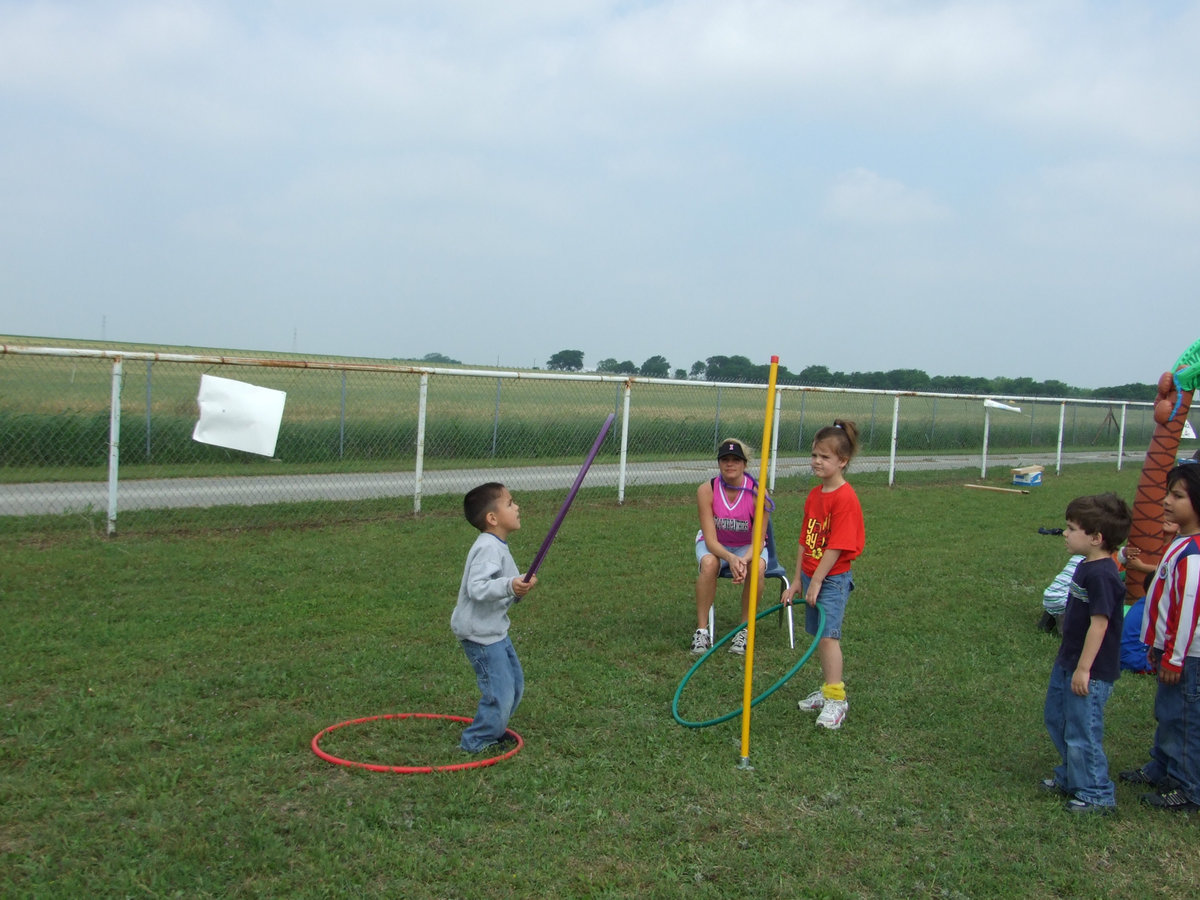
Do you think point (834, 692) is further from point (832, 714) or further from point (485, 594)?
point (485, 594)

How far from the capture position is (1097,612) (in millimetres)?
3742

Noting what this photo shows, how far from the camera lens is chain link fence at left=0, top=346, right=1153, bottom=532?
35.2ft

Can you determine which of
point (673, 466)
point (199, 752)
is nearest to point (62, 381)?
point (673, 466)

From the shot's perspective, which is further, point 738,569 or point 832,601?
point 738,569

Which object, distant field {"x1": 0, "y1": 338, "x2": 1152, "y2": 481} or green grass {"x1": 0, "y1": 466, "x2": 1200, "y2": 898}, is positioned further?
distant field {"x1": 0, "y1": 338, "x2": 1152, "y2": 481}

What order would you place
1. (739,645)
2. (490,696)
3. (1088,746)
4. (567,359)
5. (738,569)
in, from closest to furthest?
(1088,746) → (490,696) → (738,569) → (739,645) → (567,359)

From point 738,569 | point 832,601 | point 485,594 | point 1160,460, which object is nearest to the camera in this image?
point 485,594

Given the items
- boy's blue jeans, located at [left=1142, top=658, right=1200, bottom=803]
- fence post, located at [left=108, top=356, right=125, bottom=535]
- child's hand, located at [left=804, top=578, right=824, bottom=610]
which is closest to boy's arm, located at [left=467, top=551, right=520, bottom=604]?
child's hand, located at [left=804, top=578, right=824, bottom=610]

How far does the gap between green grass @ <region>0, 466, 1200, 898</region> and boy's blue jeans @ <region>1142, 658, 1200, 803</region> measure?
0.19m

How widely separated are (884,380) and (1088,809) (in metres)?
33.4

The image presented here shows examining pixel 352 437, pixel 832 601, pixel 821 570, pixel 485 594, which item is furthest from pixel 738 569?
pixel 352 437

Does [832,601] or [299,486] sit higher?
[832,601]

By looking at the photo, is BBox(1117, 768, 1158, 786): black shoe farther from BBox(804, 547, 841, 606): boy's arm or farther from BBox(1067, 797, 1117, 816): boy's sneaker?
BBox(804, 547, 841, 606): boy's arm

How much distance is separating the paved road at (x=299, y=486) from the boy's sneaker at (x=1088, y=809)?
9.26 metres
